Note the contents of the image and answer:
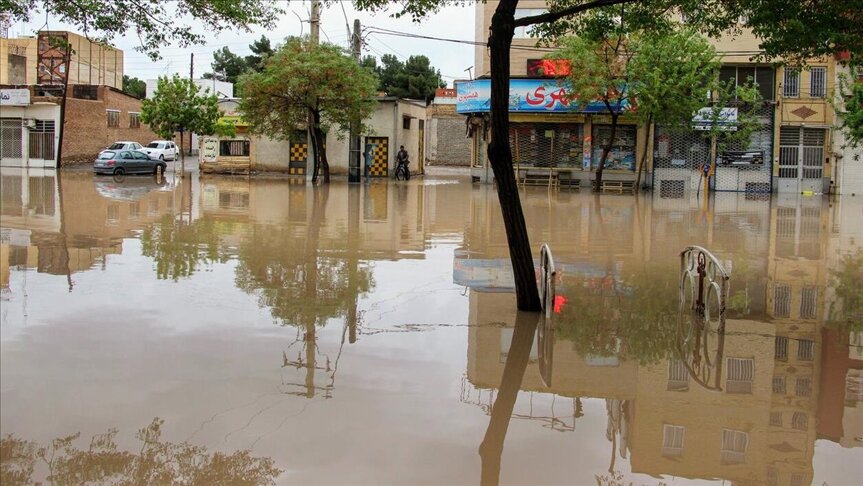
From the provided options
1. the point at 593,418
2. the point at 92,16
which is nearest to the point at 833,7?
the point at 593,418

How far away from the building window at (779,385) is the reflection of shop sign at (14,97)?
164 ft

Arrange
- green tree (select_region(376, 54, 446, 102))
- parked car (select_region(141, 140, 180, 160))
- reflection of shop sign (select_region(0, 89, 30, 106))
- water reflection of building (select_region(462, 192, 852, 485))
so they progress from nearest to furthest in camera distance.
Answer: water reflection of building (select_region(462, 192, 852, 485)), reflection of shop sign (select_region(0, 89, 30, 106)), parked car (select_region(141, 140, 180, 160)), green tree (select_region(376, 54, 446, 102))

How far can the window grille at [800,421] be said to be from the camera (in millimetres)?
6910

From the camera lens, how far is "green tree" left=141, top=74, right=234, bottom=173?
4638 cm

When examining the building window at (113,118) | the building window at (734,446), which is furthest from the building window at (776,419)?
the building window at (113,118)

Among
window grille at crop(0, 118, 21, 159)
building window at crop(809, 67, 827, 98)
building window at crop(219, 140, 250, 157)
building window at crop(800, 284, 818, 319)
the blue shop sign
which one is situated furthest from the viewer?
window grille at crop(0, 118, 21, 159)

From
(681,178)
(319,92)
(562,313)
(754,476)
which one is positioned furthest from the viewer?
(681,178)

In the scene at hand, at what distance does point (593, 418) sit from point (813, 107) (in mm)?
38048

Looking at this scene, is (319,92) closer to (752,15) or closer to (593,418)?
(752,15)

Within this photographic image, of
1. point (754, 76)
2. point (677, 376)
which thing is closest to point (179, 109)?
point (754, 76)

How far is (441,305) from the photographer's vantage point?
11328mm

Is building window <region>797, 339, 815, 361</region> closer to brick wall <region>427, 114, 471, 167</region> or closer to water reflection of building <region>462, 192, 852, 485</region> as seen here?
water reflection of building <region>462, 192, 852, 485</region>

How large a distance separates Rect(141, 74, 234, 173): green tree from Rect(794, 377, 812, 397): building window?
42.0 m

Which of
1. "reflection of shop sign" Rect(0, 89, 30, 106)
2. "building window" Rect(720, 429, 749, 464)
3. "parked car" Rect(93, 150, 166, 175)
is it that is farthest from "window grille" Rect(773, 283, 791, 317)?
"reflection of shop sign" Rect(0, 89, 30, 106)
